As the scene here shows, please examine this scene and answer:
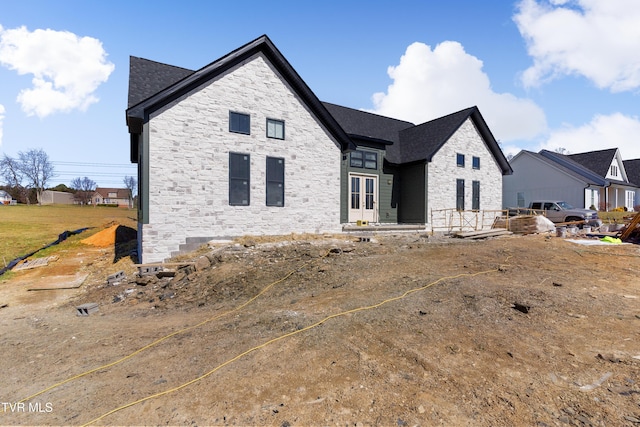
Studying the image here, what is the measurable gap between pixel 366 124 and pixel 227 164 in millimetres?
10552

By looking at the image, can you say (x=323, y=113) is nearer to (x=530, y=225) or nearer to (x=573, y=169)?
(x=530, y=225)

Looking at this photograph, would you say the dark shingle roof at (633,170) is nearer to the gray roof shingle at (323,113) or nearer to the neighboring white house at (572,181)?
the neighboring white house at (572,181)

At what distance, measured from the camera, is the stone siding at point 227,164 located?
10164 mm

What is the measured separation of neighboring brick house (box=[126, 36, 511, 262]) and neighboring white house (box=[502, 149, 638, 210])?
1789cm

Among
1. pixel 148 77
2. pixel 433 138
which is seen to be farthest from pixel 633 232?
pixel 148 77

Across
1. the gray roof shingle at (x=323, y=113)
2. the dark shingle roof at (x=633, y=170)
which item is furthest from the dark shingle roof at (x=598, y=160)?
the gray roof shingle at (x=323, y=113)

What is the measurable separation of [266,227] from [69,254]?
32.3 feet

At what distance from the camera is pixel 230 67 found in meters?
11.4

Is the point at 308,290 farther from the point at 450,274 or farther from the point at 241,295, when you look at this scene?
the point at 450,274

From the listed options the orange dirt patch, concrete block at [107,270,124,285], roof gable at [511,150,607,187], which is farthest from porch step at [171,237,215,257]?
roof gable at [511,150,607,187]

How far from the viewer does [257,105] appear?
11938mm

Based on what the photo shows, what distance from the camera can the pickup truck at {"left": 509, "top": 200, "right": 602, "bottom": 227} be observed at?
61.2 ft

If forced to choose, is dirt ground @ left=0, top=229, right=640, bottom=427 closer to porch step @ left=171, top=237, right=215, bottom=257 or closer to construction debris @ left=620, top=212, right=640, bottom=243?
porch step @ left=171, top=237, right=215, bottom=257

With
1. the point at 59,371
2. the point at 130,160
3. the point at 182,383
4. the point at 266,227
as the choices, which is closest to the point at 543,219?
the point at 266,227
